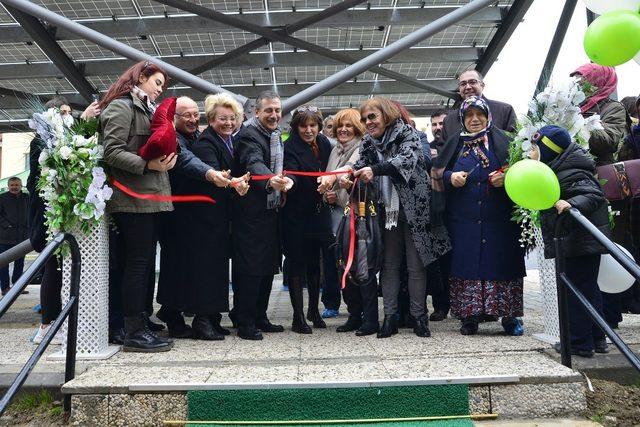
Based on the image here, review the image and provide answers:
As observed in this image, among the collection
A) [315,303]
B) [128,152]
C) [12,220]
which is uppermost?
[128,152]

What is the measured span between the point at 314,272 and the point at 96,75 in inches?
238

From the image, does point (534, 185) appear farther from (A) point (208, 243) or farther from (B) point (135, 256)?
(B) point (135, 256)

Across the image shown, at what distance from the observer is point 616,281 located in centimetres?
400

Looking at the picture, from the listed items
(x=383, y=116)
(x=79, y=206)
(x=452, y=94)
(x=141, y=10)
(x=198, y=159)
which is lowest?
(x=79, y=206)

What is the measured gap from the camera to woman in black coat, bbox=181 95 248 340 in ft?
14.6

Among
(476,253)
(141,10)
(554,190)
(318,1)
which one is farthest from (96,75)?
(554,190)

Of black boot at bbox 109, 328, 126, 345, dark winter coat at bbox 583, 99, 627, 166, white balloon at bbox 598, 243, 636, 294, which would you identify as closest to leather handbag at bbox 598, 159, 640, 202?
dark winter coat at bbox 583, 99, 627, 166

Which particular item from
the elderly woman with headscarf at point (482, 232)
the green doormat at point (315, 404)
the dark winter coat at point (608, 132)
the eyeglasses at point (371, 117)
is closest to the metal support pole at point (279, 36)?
the eyeglasses at point (371, 117)

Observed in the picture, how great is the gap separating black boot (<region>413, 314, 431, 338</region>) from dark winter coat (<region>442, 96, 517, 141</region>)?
4.88 feet

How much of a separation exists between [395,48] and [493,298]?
3649mm

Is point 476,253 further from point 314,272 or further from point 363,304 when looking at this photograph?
point 314,272

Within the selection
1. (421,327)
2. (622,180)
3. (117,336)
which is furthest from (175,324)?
(622,180)

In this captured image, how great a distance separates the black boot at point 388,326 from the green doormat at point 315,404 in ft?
4.75

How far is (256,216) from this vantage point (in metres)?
4.59
